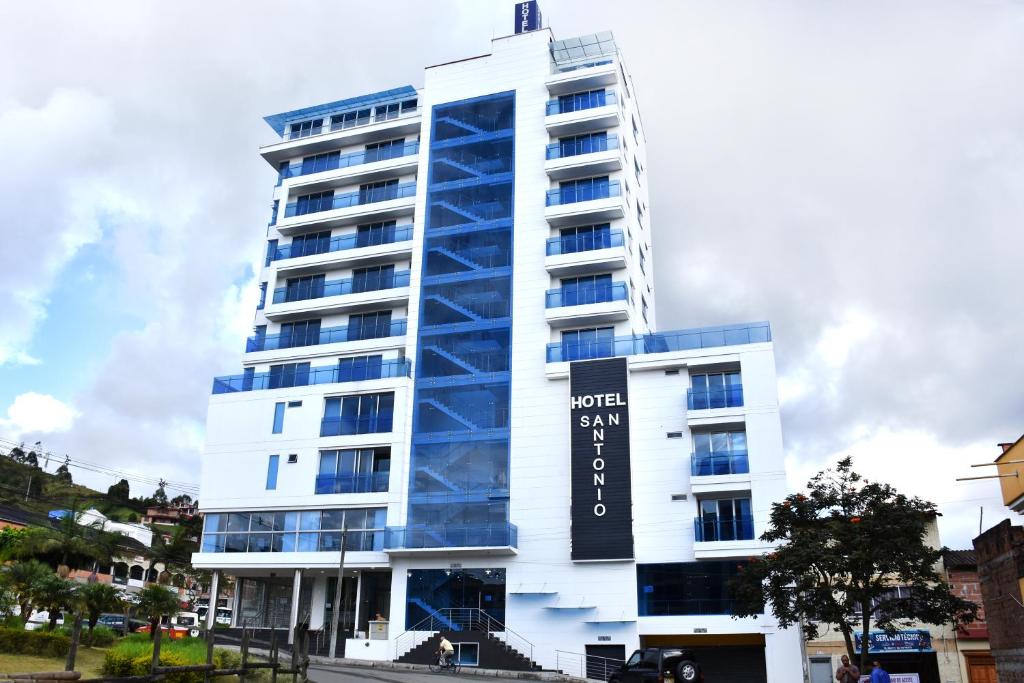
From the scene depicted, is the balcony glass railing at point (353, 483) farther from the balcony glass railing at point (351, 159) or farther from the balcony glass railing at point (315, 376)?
the balcony glass railing at point (351, 159)

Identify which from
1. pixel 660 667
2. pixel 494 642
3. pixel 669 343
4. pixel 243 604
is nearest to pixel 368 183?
pixel 669 343

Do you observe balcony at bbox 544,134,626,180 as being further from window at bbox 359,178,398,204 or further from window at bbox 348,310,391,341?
window at bbox 348,310,391,341

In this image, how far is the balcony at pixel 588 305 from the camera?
49.1 m

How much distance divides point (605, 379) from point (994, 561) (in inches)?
889

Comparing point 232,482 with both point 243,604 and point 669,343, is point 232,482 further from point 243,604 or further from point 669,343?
point 669,343

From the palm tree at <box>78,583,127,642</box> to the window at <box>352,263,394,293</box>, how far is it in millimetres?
26028

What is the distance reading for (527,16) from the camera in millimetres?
60594

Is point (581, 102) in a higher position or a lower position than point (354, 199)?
higher

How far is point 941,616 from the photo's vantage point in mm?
30250

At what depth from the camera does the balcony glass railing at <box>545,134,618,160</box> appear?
5384 cm

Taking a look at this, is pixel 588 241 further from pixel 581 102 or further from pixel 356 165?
pixel 356 165

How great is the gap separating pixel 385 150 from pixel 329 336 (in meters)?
13.8

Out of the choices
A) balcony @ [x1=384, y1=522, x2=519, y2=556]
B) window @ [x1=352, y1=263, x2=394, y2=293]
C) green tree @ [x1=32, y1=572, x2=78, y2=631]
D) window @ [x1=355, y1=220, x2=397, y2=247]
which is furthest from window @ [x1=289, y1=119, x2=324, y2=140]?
green tree @ [x1=32, y1=572, x2=78, y2=631]

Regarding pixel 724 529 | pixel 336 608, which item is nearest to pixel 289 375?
pixel 336 608
